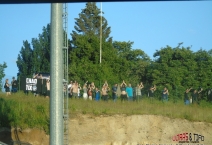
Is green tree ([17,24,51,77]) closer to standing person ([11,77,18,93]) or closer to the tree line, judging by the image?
the tree line

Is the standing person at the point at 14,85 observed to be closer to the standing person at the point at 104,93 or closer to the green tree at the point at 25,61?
the standing person at the point at 104,93

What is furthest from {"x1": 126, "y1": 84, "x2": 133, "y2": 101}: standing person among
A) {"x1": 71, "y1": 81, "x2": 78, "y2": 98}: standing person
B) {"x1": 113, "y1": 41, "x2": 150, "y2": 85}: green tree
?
{"x1": 113, "y1": 41, "x2": 150, "y2": 85}: green tree

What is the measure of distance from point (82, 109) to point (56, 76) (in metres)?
20.9

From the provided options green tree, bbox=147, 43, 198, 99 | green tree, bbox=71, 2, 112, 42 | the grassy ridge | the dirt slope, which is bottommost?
the dirt slope

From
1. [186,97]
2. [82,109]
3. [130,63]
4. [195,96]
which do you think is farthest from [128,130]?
[130,63]

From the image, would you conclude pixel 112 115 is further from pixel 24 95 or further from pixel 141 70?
pixel 141 70

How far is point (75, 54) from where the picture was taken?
67250 millimetres

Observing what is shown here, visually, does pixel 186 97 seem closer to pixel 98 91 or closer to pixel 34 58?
pixel 98 91

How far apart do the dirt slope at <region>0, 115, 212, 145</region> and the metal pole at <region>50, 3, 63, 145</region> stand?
19.1 m

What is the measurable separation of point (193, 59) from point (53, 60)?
2058 inches

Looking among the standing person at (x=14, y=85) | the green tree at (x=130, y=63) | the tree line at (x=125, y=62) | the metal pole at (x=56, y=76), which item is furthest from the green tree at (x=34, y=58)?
the metal pole at (x=56, y=76)

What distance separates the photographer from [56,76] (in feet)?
46.6

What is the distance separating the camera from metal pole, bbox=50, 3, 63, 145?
1415cm

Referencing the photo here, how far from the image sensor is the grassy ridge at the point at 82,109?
109ft
